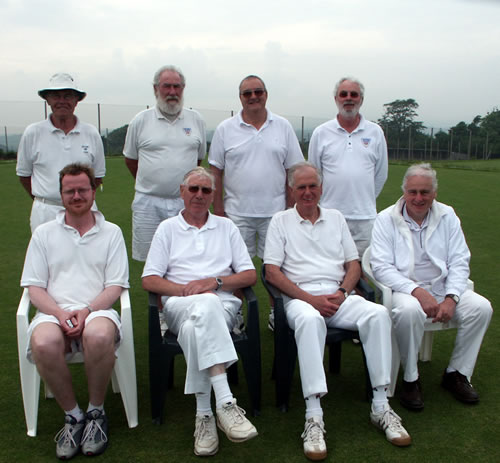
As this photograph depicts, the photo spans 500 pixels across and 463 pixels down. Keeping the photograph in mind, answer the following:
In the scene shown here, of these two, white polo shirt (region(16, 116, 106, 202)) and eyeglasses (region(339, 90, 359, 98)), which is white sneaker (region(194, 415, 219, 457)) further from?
eyeglasses (region(339, 90, 359, 98))

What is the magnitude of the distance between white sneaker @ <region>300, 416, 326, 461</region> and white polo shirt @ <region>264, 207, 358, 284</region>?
0.83m

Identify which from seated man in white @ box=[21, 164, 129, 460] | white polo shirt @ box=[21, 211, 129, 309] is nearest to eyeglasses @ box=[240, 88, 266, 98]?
seated man in white @ box=[21, 164, 129, 460]

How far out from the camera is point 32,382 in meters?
2.59

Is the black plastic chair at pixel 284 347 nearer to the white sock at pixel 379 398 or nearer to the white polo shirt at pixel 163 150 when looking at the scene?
the white sock at pixel 379 398

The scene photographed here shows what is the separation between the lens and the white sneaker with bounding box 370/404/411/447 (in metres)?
2.47

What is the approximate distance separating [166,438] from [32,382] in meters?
0.72

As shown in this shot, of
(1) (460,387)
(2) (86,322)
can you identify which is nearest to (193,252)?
(2) (86,322)

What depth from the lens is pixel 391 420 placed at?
256cm

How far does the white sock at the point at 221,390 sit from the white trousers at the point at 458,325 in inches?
40.6

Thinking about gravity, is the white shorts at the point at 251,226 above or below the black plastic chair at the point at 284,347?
above

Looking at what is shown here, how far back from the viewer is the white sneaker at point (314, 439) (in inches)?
93.7

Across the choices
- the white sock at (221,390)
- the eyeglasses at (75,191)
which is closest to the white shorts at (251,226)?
the eyeglasses at (75,191)

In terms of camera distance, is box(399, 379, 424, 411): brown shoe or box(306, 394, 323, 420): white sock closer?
box(306, 394, 323, 420): white sock

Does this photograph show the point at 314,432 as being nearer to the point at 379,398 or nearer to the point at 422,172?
the point at 379,398
